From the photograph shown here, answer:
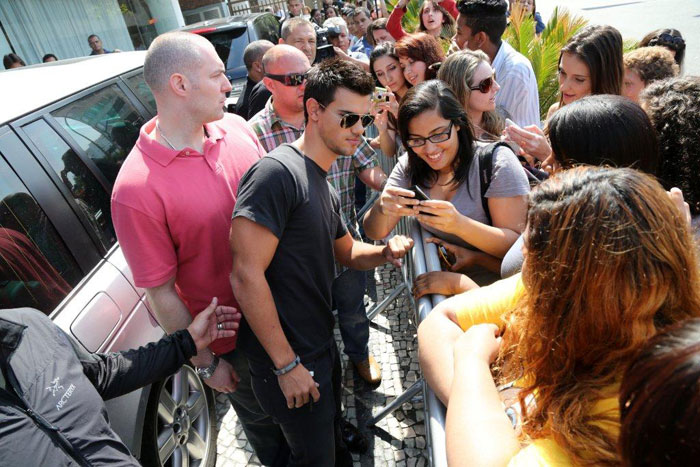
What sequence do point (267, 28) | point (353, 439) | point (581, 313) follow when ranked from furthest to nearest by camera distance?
point (267, 28), point (353, 439), point (581, 313)

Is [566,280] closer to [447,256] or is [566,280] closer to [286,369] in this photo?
[447,256]

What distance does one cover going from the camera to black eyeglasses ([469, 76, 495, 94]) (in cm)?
277

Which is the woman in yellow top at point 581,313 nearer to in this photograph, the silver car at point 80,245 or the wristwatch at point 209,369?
the wristwatch at point 209,369

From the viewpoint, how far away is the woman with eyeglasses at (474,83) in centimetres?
278

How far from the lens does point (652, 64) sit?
2.81m

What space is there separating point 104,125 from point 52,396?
6.19 ft

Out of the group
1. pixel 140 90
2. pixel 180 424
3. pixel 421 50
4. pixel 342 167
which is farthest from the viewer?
pixel 421 50

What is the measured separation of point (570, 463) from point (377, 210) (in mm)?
1542

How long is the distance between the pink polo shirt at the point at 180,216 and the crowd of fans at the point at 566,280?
2.58ft


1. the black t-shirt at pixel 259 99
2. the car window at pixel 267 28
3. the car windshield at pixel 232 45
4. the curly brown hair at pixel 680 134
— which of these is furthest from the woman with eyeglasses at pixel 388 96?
the car window at pixel 267 28

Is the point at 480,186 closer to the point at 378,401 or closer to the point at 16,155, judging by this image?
the point at 378,401

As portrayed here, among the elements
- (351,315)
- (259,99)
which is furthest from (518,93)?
(259,99)

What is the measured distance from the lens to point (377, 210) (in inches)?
89.3

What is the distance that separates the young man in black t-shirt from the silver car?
64cm
